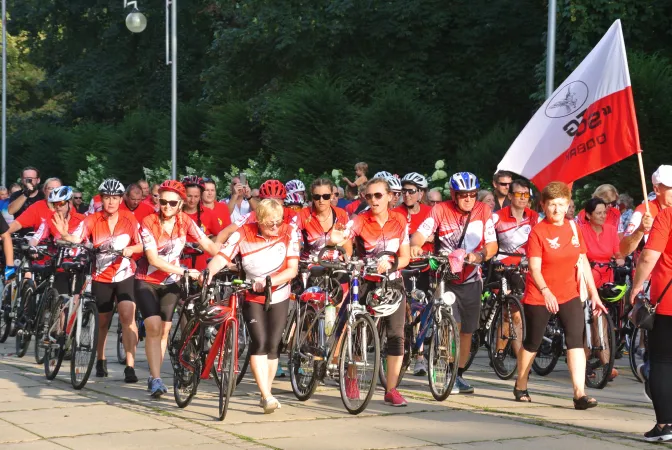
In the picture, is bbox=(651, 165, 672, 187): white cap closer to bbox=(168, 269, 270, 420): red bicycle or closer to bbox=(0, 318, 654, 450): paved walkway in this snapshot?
bbox=(0, 318, 654, 450): paved walkway

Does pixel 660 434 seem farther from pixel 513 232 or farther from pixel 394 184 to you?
pixel 394 184

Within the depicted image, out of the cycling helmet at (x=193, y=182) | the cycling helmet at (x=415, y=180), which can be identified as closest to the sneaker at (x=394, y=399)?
the cycling helmet at (x=415, y=180)

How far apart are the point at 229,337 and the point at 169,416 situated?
0.77 metres

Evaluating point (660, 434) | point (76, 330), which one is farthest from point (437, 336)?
point (76, 330)

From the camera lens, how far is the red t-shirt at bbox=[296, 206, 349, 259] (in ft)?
36.2

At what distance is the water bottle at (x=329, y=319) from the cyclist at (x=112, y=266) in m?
2.07

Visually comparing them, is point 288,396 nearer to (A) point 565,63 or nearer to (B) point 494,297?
(B) point 494,297

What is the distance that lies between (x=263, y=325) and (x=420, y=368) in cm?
299

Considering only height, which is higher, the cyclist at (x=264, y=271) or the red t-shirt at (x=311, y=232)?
the red t-shirt at (x=311, y=232)

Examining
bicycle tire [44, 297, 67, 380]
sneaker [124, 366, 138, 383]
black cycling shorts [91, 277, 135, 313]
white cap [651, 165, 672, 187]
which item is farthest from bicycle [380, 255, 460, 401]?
bicycle tire [44, 297, 67, 380]

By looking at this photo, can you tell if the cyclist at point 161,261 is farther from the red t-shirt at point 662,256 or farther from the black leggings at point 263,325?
the red t-shirt at point 662,256

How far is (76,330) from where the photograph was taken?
10828 mm

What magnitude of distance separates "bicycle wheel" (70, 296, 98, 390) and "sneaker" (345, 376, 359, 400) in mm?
2411

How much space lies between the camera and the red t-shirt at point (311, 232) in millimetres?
11031
